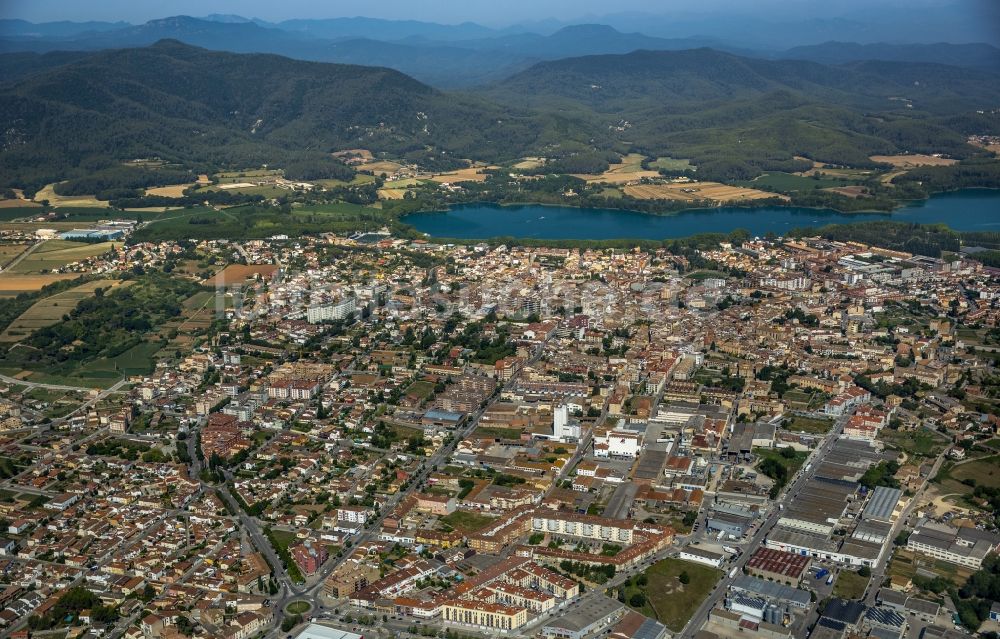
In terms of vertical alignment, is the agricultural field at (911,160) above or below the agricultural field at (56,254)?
above

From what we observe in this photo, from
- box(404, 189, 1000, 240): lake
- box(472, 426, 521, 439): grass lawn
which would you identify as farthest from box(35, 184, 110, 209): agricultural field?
box(472, 426, 521, 439): grass lawn

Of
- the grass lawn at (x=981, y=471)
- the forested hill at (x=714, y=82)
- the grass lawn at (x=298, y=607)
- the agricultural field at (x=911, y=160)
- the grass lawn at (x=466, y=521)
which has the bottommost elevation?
the grass lawn at (x=298, y=607)

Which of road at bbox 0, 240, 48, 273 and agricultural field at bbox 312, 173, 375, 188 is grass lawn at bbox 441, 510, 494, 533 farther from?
agricultural field at bbox 312, 173, 375, 188

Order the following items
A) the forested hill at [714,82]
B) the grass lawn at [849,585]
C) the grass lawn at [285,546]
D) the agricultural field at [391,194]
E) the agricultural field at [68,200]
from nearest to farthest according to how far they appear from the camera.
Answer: the grass lawn at [849,585]
the grass lawn at [285,546]
the agricultural field at [68,200]
the agricultural field at [391,194]
the forested hill at [714,82]

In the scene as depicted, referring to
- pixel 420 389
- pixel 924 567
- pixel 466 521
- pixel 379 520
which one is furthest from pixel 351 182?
pixel 924 567

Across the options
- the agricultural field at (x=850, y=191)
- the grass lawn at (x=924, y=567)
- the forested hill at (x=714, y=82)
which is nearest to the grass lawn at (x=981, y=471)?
the grass lawn at (x=924, y=567)

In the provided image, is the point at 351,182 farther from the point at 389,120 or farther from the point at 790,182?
the point at 790,182

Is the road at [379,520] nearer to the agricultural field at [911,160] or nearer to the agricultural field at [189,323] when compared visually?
the agricultural field at [189,323]
